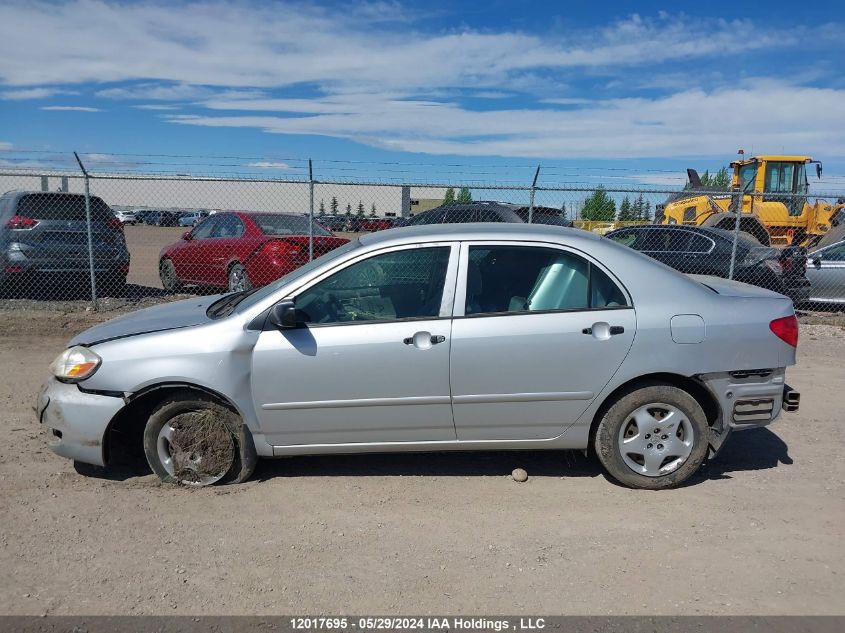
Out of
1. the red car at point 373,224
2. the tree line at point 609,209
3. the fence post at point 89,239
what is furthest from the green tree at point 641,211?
the fence post at point 89,239

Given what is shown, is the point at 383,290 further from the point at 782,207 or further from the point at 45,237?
the point at 782,207

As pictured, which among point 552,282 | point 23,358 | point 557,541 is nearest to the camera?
point 557,541

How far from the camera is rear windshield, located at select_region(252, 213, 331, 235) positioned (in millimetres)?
10836

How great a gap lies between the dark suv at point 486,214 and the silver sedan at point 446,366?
22.3ft

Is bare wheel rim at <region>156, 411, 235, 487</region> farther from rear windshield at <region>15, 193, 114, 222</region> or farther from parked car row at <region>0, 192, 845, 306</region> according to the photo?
rear windshield at <region>15, 193, 114, 222</region>

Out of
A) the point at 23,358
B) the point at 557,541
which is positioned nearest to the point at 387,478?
the point at 557,541

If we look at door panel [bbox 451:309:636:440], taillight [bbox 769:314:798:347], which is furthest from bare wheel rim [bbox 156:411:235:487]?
taillight [bbox 769:314:798:347]

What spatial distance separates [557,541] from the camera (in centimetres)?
382

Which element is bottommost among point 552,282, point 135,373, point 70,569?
point 70,569

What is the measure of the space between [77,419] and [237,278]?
690 centimetres

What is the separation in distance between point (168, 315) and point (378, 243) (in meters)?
1.50

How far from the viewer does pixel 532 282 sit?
445 centimetres

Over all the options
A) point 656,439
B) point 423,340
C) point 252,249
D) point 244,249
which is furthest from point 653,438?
point 244,249

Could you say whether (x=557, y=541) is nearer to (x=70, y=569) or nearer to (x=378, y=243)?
(x=378, y=243)
